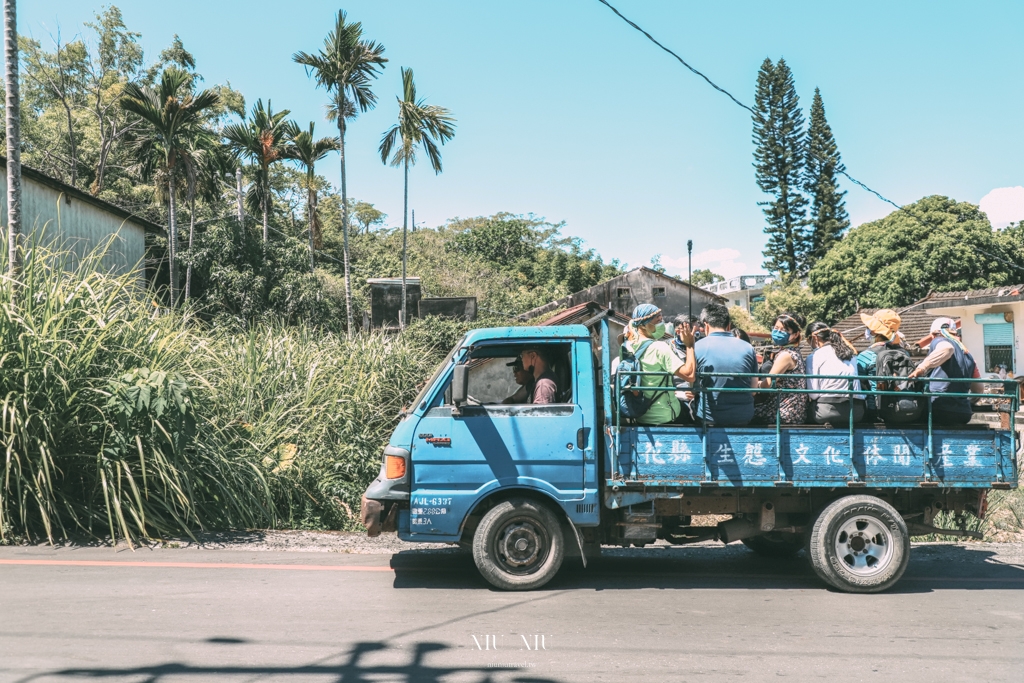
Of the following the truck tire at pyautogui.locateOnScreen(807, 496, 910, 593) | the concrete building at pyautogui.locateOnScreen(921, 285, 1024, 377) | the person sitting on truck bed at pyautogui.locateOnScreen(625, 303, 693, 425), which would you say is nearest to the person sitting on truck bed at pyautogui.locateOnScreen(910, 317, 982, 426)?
the truck tire at pyautogui.locateOnScreen(807, 496, 910, 593)

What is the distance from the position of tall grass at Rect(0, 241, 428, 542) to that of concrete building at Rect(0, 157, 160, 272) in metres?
5.81

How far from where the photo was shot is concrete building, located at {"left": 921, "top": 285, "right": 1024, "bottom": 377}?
83.8ft

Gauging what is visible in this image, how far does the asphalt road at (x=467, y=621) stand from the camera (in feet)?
15.0

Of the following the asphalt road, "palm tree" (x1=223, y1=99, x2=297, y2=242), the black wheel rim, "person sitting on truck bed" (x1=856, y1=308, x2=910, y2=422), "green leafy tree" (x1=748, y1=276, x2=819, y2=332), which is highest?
"palm tree" (x1=223, y1=99, x2=297, y2=242)

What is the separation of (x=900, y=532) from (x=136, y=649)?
5517 mm

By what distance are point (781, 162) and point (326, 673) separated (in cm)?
5376

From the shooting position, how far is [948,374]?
22.1 ft

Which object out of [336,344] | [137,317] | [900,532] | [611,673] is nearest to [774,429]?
[900,532]

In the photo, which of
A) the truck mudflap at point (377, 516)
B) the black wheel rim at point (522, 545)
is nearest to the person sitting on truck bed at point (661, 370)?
the black wheel rim at point (522, 545)

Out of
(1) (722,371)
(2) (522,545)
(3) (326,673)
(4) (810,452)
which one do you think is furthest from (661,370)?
(3) (326,673)

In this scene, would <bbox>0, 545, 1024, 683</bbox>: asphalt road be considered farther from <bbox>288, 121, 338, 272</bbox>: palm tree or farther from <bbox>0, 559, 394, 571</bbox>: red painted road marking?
<bbox>288, 121, 338, 272</bbox>: palm tree

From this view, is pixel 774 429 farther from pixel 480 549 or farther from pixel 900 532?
pixel 480 549

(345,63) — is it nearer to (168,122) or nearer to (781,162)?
(168,122)

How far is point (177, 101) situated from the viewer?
2828 cm
